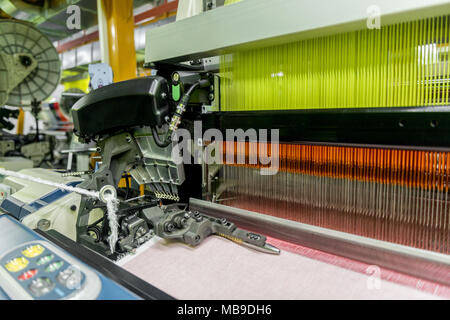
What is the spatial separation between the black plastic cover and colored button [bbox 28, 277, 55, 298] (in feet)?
2.21

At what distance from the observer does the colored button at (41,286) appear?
2.73 feet

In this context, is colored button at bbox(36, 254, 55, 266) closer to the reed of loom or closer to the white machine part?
the white machine part

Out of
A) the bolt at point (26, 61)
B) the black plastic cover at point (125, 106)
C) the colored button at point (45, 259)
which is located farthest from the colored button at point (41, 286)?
the bolt at point (26, 61)

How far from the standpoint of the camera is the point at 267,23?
1068mm

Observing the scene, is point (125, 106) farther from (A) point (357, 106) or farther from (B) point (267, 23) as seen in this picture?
(A) point (357, 106)

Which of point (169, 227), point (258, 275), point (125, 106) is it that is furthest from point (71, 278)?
point (125, 106)

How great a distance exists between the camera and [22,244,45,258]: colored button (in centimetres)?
102

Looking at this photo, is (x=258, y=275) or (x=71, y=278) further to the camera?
(x=258, y=275)

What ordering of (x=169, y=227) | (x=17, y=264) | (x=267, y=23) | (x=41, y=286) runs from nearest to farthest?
(x=41, y=286), (x=17, y=264), (x=267, y=23), (x=169, y=227)

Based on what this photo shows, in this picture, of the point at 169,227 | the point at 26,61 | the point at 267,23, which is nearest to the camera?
the point at 267,23

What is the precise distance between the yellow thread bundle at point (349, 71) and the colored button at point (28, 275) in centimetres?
98

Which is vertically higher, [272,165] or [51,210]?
[272,165]

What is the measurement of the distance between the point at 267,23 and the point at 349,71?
1.13 feet

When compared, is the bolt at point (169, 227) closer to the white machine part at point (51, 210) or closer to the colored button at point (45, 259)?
the colored button at point (45, 259)
